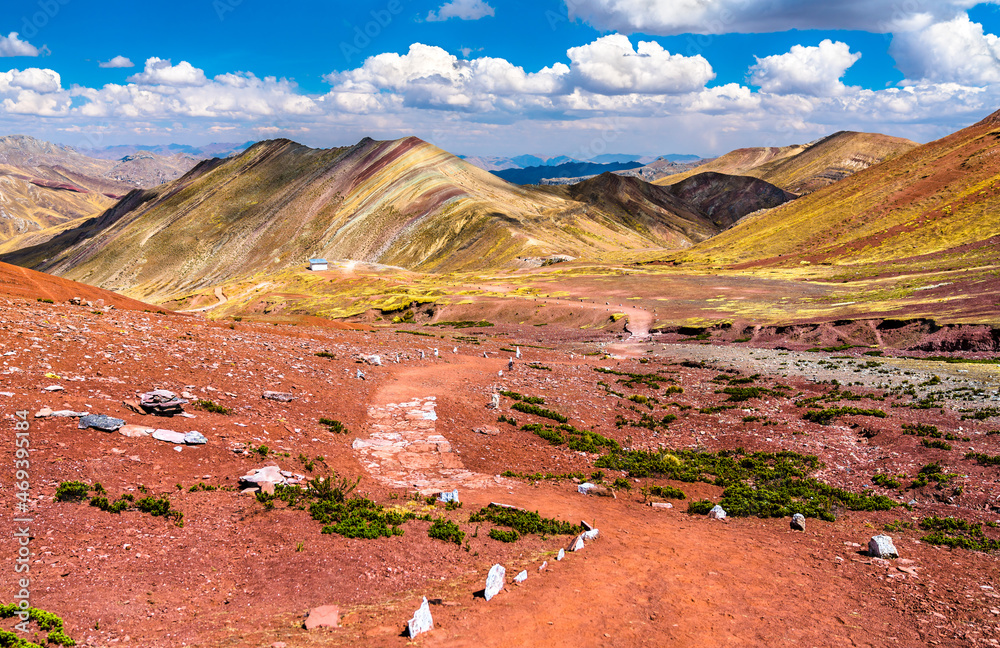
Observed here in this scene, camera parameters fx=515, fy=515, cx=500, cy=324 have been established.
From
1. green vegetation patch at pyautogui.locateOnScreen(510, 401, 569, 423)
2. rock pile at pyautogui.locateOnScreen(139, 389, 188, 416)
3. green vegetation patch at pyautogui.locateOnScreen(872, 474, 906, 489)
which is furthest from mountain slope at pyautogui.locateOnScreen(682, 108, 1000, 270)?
rock pile at pyautogui.locateOnScreen(139, 389, 188, 416)

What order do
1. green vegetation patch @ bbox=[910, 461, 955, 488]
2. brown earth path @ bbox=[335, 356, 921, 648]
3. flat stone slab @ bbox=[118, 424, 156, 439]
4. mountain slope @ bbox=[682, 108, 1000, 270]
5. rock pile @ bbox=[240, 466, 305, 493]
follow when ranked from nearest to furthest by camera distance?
brown earth path @ bbox=[335, 356, 921, 648] < rock pile @ bbox=[240, 466, 305, 493] < flat stone slab @ bbox=[118, 424, 156, 439] < green vegetation patch @ bbox=[910, 461, 955, 488] < mountain slope @ bbox=[682, 108, 1000, 270]

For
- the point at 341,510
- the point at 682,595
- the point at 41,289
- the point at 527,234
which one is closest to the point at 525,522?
the point at 682,595

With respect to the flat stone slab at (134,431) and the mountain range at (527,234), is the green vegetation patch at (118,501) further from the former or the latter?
the mountain range at (527,234)

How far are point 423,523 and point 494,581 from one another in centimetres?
338

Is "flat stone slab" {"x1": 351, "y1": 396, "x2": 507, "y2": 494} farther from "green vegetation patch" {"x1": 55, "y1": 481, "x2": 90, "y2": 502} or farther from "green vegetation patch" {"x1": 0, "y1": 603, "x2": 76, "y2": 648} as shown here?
"green vegetation patch" {"x1": 0, "y1": 603, "x2": 76, "y2": 648}

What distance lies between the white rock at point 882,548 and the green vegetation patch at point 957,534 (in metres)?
1.93

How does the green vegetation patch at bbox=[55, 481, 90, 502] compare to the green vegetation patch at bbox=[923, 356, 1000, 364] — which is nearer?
the green vegetation patch at bbox=[55, 481, 90, 502]

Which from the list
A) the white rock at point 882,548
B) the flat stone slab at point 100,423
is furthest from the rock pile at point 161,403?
the white rock at point 882,548

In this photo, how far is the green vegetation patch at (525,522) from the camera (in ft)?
44.9

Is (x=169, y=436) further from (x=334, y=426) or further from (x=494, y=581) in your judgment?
(x=494, y=581)

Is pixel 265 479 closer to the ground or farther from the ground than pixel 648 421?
farther from the ground

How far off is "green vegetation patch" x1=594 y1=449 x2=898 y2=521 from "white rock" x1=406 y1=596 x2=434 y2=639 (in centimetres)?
1014

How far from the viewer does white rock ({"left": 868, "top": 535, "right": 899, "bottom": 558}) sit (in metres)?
12.7

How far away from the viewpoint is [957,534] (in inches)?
552
